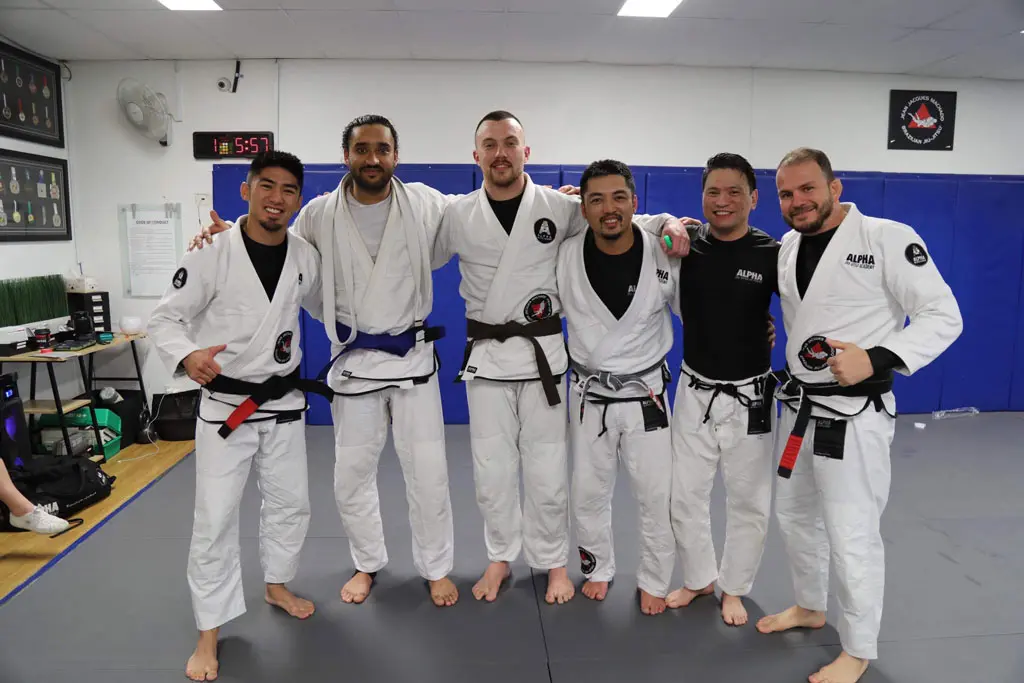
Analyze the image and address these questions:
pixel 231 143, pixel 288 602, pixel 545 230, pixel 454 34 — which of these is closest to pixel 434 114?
pixel 454 34

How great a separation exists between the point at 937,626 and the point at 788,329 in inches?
49.0

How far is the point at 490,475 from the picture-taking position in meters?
2.44

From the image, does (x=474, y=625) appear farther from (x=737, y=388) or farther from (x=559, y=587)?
(x=737, y=388)

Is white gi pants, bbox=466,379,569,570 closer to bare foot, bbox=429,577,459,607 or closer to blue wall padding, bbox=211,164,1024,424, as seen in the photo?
bare foot, bbox=429,577,459,607

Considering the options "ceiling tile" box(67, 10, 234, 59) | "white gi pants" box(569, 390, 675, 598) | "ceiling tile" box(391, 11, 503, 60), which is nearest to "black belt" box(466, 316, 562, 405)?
"white gi pants" box(569, 390, 675, 598)

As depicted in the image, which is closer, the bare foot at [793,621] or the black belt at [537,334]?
the bare foot at [793,621]

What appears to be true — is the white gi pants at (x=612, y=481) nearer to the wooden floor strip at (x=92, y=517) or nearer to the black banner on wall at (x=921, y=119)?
the wooden floor strip at (x=92, y=517)

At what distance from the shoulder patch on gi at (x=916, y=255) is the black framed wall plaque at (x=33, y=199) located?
16.2ft

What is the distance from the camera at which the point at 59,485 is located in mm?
3225

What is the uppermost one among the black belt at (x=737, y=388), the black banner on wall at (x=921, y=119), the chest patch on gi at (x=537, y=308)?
the black banner on wall at (x=921, y=119)

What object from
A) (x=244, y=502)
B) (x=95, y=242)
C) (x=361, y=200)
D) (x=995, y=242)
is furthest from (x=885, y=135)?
(x=95, y=242)

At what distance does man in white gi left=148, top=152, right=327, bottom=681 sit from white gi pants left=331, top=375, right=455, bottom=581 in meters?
0.24

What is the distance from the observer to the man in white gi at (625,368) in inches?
89.7

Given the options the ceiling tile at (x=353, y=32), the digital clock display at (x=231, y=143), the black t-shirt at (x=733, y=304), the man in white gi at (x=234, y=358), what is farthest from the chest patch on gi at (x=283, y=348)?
the digital clock display at (x=231, y=143)
